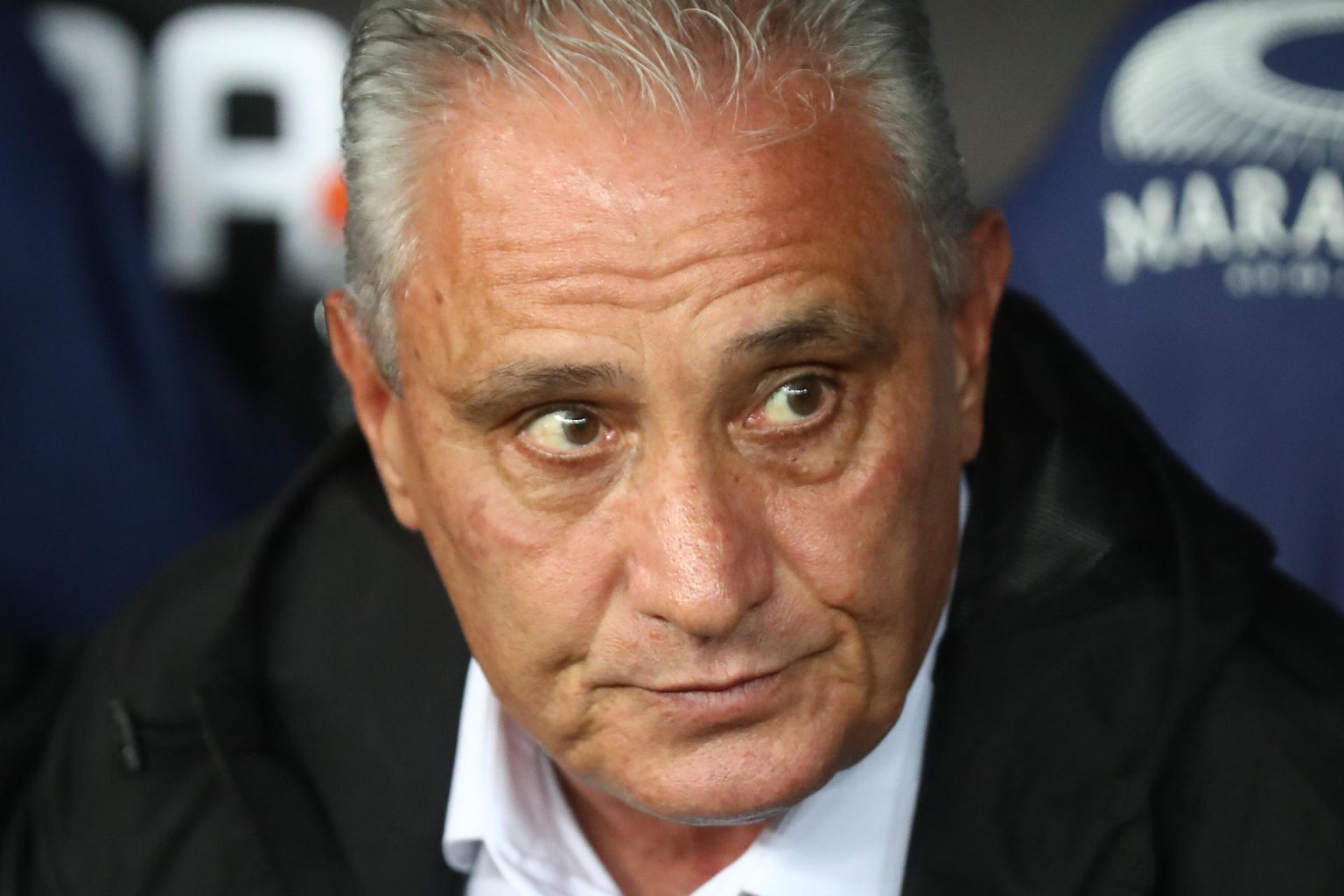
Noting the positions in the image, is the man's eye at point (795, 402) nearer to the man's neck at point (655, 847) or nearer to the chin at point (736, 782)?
the chin at point (736, 782)

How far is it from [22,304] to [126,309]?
0.60ft

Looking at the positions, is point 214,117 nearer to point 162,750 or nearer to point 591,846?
point 162,750

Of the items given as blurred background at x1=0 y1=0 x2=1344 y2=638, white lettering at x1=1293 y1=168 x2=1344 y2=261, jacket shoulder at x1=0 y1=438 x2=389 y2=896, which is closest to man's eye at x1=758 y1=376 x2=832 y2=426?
jacket shoulder at x1=0 y1=438 x2=389 y2=896

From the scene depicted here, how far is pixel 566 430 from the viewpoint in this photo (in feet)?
4.67

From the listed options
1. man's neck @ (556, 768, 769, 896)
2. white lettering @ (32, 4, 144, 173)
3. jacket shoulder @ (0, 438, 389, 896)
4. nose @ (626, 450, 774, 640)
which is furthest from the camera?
white lettering @ (32, 4, 144, 173)

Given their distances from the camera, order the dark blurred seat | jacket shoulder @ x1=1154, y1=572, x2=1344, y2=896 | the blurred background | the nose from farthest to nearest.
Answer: the dark blurred seat → the blurred background → jacket shoulder @ x1=1154, y1=572, x2=1344, y2=896 → the nose

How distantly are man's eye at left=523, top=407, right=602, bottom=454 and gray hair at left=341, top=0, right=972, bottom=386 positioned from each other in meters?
0.18

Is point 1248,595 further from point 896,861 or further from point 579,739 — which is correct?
point 579,739

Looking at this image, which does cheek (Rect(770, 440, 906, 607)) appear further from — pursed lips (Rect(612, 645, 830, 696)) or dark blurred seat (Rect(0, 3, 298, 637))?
dark blurred seat (Rect(0, 3, 298, 637))

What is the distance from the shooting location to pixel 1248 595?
1613 millimetres

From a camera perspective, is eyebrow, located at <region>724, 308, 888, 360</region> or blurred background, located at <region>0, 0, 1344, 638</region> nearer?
eyebrow, located at <region>724, 308, 888, 360</region>

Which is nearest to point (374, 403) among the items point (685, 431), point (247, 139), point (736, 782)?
point (685, 431)

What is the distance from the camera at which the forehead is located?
1350 millimetres

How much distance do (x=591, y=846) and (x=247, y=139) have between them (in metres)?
1.68
